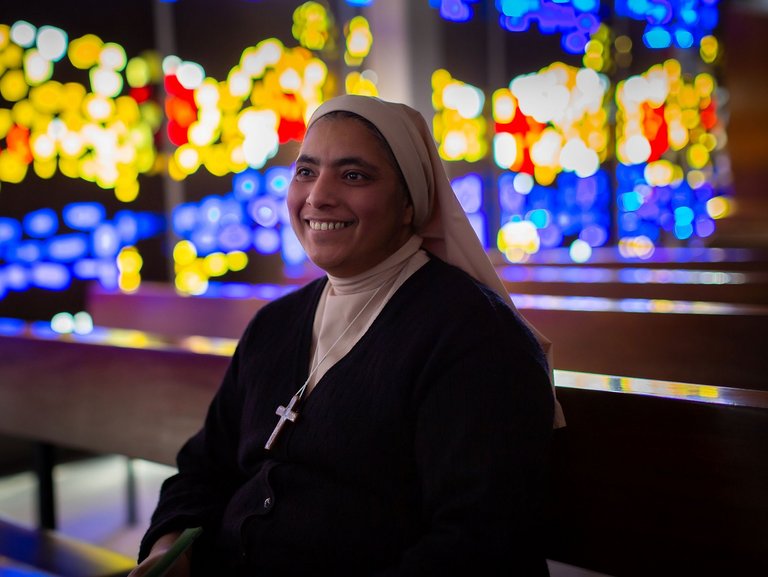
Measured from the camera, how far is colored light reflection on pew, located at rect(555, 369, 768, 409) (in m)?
Answer: 1.53

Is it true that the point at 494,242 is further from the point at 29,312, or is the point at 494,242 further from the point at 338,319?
the point at 338,319

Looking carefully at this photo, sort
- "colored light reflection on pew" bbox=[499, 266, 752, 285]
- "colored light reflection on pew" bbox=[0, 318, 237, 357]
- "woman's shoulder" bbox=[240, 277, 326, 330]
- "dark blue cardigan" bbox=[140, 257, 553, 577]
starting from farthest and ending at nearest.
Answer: "colored light reflection on pew" bbox=[499, 266, 752, 285]
"colored light reflection on pew" bbox=[0, 318, 237, 357]
"woman's shoulder" bbox=[240, 277, 326, 330]
"dark blue cardigan" bbox=[140, 257, 553, 577]

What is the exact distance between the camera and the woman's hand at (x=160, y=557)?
1.59m

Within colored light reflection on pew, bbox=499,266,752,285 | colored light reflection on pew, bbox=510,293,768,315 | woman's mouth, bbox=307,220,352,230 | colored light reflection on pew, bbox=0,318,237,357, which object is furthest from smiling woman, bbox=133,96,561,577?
colored light reflection on pew, bbox=499,266,752,285

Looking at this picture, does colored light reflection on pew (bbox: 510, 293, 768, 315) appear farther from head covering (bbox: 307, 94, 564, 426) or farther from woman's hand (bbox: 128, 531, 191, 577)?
woman's hand (bbox: 128, 531, 191, 577)

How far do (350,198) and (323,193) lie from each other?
6 centimetres

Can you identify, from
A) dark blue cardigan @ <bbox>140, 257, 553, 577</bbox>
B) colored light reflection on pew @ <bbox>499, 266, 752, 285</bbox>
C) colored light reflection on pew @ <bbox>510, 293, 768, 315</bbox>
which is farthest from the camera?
colored light reflection on pew @ <bbox>499, 266, 752, 285</bbox>

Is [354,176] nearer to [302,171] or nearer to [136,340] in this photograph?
[302,171]

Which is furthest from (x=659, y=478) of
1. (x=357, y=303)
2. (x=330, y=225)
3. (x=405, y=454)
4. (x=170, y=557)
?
(x=170, y=557)

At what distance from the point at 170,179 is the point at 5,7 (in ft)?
5.09

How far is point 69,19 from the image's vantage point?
503 centimetres

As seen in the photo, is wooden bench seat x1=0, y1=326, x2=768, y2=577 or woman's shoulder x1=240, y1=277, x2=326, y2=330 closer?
wooden bench seat x1=0, y1=326, x2=768, y2=577

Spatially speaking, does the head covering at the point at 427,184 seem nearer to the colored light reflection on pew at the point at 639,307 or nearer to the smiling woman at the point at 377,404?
the smiling woman at the point at 377,404

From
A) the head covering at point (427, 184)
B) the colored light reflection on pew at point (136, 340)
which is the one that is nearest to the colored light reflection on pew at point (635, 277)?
the colored light reflection on pew at point (136, 340)
